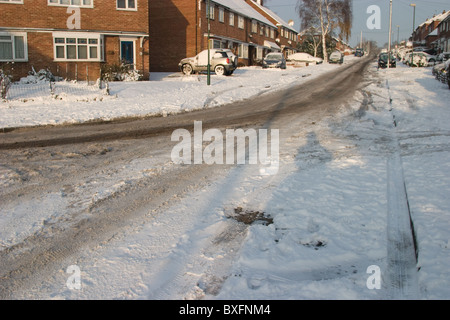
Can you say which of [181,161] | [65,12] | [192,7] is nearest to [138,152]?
[181,161]

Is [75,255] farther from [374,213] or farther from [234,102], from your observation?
[234,102]

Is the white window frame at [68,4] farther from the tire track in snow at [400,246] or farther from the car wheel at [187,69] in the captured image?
the tire track in snow at [400,246]

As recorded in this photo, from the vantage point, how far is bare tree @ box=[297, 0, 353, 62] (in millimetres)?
54781

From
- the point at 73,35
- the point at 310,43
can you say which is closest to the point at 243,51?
the point at 73,35

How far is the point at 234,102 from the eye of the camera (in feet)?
53.1

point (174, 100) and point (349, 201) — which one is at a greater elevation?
point (174, 100)

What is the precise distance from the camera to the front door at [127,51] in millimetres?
25609

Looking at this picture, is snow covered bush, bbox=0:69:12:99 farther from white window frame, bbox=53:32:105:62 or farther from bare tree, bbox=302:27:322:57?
bare tree, bbox=302:27:322:57

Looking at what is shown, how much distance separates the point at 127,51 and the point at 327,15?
39.0 meters

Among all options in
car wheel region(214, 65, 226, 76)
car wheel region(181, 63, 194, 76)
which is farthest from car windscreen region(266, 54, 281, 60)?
car wheel region(181, 63, 194, 76)

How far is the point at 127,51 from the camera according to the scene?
25.8m

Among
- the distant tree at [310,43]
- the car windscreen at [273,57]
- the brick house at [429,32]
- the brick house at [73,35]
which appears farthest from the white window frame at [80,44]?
the brick house at [429,32]

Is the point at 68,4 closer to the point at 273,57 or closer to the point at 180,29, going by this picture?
the point at 180,29

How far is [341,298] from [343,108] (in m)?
11.0
